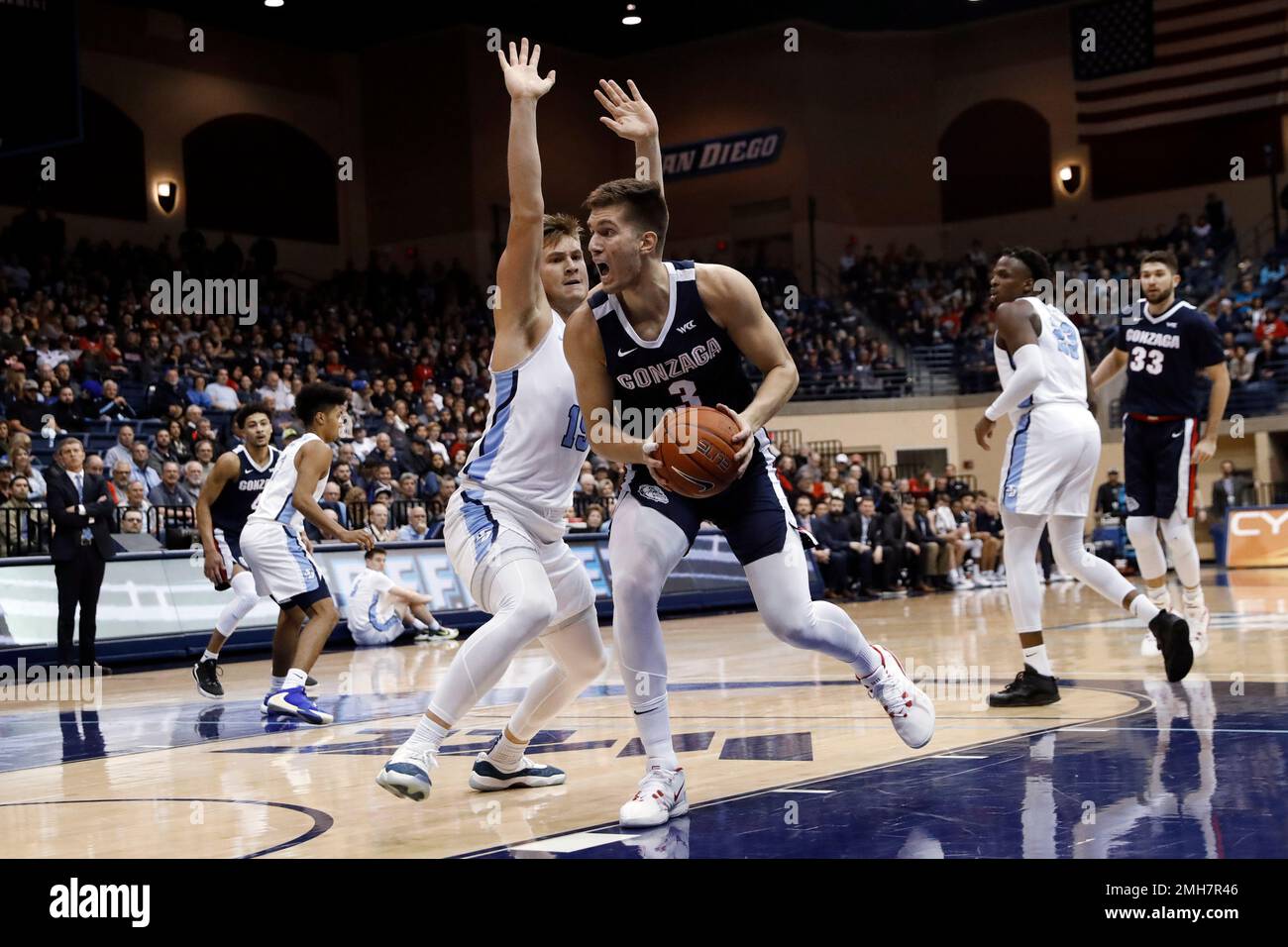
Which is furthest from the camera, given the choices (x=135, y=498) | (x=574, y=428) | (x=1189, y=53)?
(x=1189, y=53)

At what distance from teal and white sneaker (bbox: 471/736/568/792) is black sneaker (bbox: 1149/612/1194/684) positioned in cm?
345

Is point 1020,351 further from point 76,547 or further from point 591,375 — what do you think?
point 76,547

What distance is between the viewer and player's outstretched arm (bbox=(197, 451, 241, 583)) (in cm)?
909

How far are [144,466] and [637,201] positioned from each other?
496 inches

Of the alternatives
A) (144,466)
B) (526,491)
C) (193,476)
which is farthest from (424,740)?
(144,466)

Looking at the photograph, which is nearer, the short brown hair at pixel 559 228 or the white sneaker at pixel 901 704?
the white sneaker at pixel 901 704

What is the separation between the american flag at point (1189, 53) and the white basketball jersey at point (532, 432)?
2846cm

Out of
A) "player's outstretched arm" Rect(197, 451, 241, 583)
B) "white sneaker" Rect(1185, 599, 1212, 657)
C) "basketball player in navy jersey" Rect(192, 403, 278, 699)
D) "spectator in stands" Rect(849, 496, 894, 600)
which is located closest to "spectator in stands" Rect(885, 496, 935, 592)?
"spectator in stands" Rect(849, 496, 894, 600)

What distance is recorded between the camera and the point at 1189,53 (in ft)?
102

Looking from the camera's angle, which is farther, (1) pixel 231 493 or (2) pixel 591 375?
(1) pixel 231 493

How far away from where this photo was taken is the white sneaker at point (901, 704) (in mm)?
4898

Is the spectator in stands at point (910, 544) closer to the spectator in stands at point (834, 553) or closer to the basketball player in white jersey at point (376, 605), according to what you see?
the spectator in stands at point (834, 553)

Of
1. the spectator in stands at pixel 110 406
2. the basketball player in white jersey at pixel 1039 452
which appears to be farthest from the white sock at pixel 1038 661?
the spectator in stands at pixel 110 406
